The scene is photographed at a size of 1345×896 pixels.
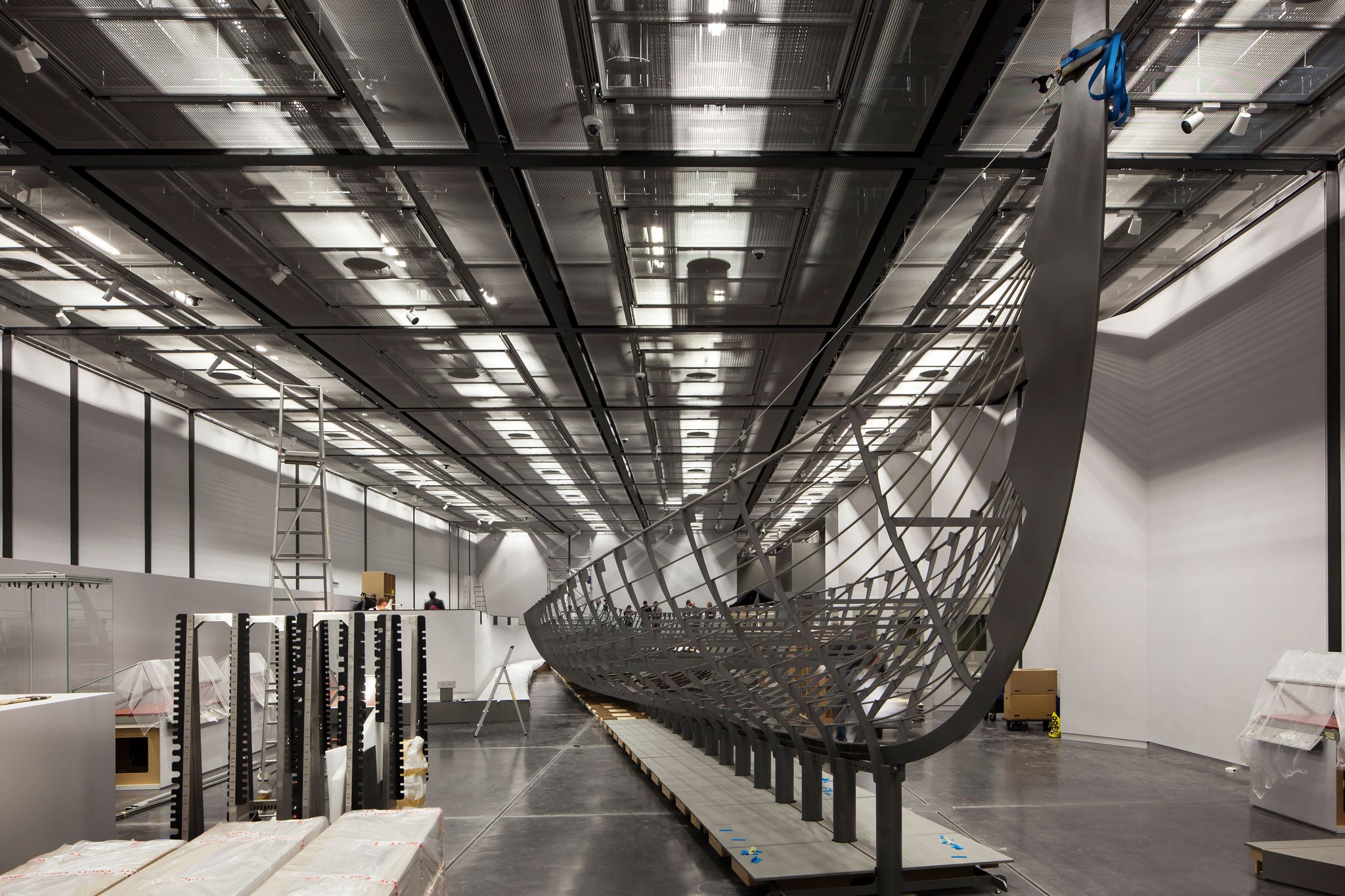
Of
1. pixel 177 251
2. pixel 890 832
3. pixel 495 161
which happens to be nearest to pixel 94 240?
pixel 177 251

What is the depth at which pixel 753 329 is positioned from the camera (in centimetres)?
955

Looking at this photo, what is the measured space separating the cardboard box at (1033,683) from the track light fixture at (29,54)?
1084cm

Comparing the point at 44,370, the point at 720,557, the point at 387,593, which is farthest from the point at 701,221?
the point at 720,557

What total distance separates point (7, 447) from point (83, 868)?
28.2 ft

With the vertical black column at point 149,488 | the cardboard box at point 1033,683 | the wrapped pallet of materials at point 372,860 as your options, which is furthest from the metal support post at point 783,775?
the vertical black column at point 149,488

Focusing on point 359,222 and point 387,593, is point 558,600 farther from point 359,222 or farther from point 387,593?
point 387,593

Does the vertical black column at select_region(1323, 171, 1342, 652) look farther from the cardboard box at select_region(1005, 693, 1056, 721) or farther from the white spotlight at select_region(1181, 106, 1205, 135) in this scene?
the cardboard box at select_region(1005, 693, 1056, 721)

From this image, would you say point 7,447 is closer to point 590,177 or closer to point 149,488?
point 149,488

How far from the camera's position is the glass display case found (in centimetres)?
704

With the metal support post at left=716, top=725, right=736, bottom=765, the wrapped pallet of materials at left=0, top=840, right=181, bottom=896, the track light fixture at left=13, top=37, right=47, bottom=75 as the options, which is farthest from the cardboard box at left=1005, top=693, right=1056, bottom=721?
the track light fixture at left=13, top=37, right=47, bottom=75

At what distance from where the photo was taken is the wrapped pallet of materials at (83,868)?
281 cm

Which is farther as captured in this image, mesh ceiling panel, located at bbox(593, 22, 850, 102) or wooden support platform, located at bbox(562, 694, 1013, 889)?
mesh ceiling panel, located at bbox(593, 22, 850, 102)

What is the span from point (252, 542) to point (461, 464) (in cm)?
384

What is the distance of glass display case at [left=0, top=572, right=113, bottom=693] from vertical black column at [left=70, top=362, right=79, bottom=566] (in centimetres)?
315
